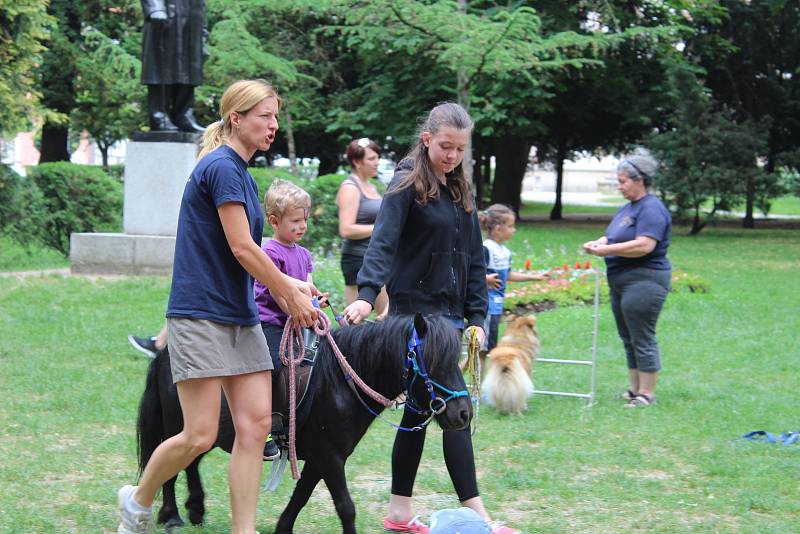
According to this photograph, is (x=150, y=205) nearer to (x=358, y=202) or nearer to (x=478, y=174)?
(x=358, y=202)

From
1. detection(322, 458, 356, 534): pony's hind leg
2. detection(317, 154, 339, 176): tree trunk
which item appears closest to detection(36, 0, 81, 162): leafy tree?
detection(317, 154, 339, 176): tree trunk

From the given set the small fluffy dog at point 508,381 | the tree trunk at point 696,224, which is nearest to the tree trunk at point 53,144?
the tree trunk at point 696,224

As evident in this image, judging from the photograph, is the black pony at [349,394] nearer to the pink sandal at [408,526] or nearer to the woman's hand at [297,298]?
the woman's hand at [297,298]

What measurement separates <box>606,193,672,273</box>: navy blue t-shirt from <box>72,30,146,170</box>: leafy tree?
735 inches

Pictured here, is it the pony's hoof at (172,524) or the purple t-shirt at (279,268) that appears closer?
the purple t-shirt at (279,268)

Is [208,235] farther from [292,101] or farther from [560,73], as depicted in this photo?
[560,73]

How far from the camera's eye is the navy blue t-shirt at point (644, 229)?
7.67 meters

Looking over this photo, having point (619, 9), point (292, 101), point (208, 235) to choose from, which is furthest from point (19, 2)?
point (619, 9)

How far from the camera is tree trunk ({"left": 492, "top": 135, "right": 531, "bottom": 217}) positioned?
3139cm

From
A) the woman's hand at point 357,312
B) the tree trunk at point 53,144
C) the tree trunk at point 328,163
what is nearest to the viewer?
the woman's hand at point 357,312

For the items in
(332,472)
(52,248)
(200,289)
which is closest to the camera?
(200,289)

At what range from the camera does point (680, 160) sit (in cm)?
2614

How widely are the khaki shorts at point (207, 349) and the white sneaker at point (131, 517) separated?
74 cm

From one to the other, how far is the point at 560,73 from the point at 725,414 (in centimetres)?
1964
